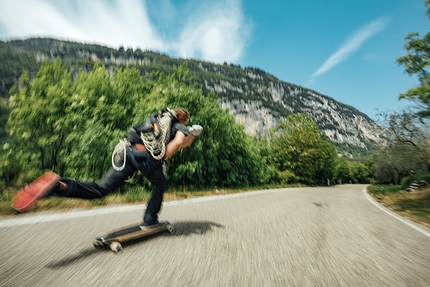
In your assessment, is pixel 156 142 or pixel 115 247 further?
pixel 156 142

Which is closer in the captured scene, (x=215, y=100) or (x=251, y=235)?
(x=251, y=235)

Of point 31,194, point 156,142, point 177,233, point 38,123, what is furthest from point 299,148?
point 31,194

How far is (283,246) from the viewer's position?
122 inches

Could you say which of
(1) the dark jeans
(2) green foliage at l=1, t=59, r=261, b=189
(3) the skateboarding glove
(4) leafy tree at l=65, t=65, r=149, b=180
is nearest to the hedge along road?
(1) the dark jeans

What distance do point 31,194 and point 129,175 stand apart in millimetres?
1018

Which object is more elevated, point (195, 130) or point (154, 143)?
point (195, 130)

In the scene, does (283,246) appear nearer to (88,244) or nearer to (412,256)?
(412,256)

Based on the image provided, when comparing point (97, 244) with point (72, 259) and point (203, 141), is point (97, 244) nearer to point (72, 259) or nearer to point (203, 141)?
point (72, 259)

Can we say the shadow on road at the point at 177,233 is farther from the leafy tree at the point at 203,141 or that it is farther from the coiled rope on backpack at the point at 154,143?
the leafy tree at the point at 203,141

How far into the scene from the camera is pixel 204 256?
2529mm

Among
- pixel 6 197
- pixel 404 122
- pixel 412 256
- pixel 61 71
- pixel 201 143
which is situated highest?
pixel 404 122

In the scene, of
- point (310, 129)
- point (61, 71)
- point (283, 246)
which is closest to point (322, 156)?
point (310, 129)

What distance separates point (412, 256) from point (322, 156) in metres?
39.6

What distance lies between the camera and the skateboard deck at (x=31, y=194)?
7.04 ft
